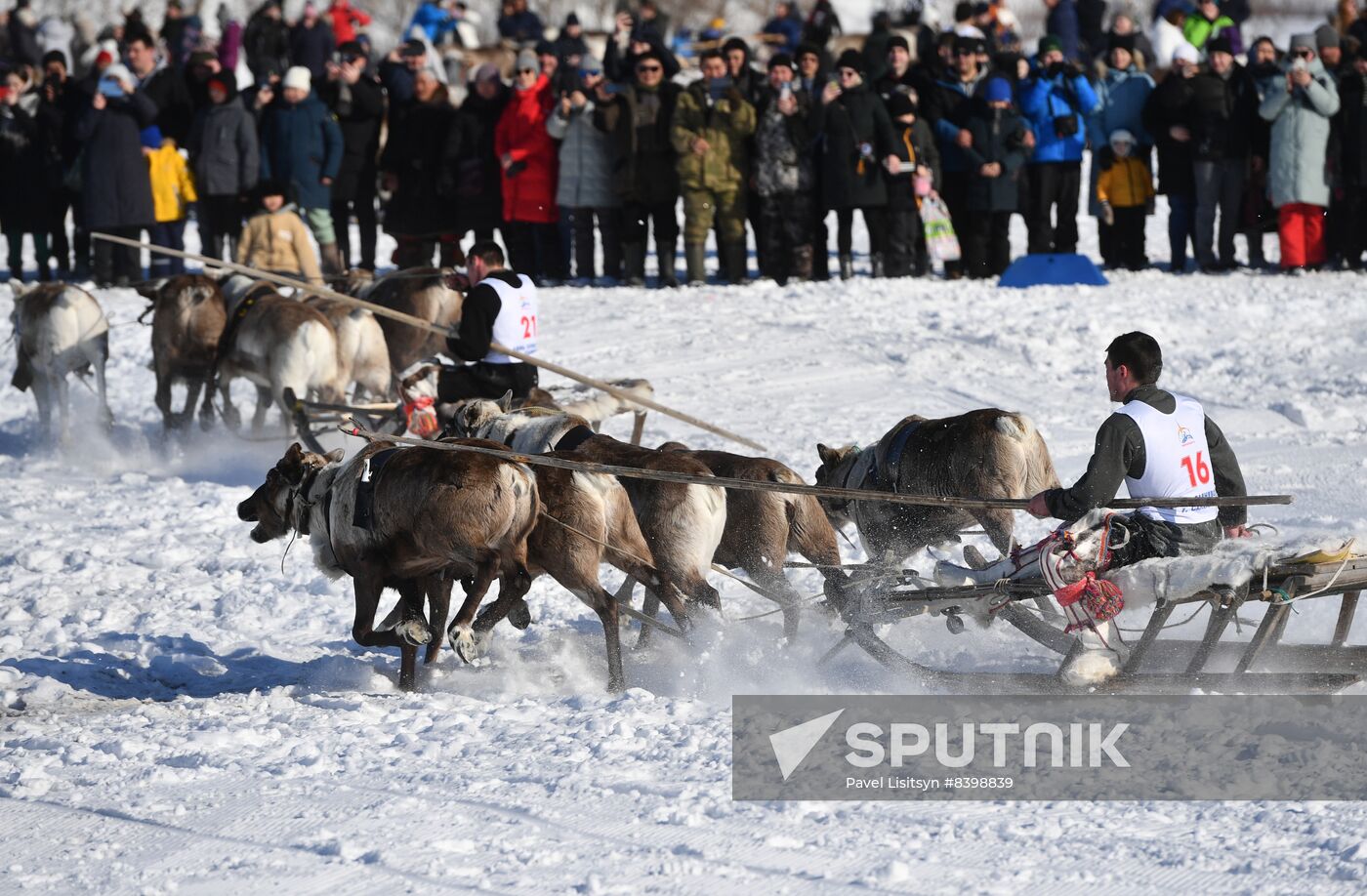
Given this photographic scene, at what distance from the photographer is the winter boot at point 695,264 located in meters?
15.2

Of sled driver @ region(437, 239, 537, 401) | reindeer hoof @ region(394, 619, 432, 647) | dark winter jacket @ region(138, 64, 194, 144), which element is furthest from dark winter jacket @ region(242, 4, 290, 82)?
reindeer hoof @ region(394, 619, 432, 647)

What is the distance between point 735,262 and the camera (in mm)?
15031

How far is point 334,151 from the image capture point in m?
15.7

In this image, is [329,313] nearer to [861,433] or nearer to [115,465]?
[115,465]

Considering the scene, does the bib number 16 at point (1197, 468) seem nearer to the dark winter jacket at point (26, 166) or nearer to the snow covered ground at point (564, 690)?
the snow covered ground at point (564, 690)

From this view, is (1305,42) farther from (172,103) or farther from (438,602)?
(438,602)

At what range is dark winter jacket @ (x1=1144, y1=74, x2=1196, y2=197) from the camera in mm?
14695

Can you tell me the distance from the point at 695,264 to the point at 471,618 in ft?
29.4

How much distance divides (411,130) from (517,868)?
1179 centimetres

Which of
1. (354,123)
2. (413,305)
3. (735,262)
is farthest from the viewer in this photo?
(354,123)

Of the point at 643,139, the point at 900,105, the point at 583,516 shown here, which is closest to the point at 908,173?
the point at 900,105

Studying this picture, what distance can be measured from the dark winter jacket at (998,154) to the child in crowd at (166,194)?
730 centimetres

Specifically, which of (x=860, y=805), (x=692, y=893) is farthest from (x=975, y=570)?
(x=692, y=893)

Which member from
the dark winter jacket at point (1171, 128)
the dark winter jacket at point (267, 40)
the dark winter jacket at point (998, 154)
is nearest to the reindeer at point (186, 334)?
the dark winter jacket at point (998, 154)
